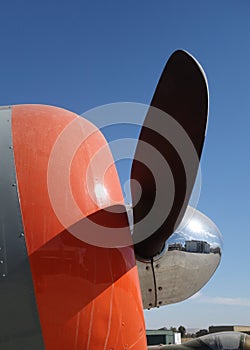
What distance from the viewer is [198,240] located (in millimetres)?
5164

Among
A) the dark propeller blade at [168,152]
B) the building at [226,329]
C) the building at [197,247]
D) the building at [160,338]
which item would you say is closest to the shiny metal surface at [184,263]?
the building at [197,247]

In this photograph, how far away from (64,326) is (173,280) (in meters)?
1.77

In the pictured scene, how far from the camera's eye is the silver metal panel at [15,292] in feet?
12.0

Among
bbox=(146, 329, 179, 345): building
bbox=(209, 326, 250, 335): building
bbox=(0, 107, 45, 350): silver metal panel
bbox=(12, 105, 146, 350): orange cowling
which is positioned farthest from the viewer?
bbox=(146, 329, 179, 345): building

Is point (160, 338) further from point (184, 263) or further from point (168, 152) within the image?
point (168, 152)

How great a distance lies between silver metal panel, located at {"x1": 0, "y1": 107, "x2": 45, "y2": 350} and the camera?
365cm

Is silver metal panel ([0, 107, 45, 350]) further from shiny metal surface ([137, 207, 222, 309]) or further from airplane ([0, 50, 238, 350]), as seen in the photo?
shiny metal surface ([137, 207, 222, 309])

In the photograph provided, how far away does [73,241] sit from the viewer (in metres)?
3.92

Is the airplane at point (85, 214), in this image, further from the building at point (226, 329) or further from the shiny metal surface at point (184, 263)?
the building at point (226, 329)

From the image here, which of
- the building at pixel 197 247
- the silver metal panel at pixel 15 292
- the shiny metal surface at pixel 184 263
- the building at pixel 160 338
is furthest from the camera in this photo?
the building at pixel 160 338

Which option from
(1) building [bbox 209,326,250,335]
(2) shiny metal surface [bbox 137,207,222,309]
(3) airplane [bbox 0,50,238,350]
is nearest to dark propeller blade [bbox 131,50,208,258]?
(3) airplane [bbox 0,50,238,350]

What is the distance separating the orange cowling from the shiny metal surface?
0.74 metres

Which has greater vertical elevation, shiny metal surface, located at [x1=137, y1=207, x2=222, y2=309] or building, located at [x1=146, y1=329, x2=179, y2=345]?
shiny metal surface, located at [x1=137, y1=207, x2=222, y2=309]

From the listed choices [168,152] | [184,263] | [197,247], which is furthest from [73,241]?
[197,247]
